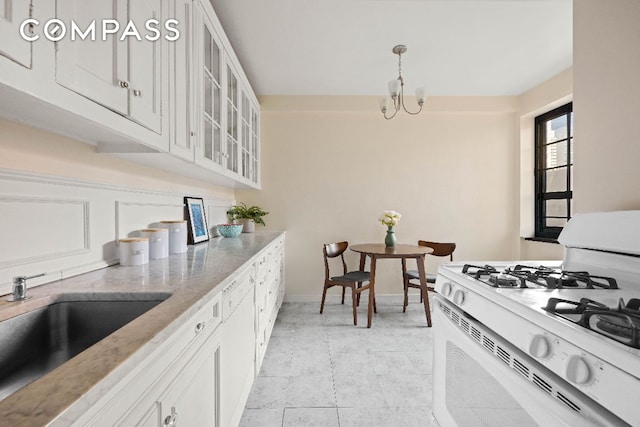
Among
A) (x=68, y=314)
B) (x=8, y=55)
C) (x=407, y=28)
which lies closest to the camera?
(x=8, y=55)

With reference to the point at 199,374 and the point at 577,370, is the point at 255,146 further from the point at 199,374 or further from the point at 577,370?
the point at 577,370

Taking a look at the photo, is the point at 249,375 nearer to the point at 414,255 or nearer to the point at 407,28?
the point at 414,255

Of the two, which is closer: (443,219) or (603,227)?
(603,227)

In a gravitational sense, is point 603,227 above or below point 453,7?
below

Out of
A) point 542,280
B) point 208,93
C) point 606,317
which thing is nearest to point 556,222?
point 542,280

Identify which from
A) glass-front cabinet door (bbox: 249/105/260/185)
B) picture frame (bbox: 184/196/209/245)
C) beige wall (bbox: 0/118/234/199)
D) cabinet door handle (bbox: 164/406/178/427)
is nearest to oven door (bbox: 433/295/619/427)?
cabinet door handle (bbox: 164/406/178/427)

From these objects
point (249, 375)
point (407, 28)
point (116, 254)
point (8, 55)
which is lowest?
point (249, 375)

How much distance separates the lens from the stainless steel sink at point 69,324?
0.89 m

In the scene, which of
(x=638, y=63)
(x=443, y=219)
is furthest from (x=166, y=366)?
(x=443, y=219)

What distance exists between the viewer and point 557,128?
11.9 feet

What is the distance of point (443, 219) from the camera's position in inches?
156

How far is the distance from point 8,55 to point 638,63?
2296mm

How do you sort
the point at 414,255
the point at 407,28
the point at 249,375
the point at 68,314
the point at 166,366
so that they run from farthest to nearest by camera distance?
1. the point at 414,255
2. the point at 407,28
3. the point at 249,375
4. the point at 68,314
5. the point at 166,366

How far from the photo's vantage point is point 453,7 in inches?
87.7
